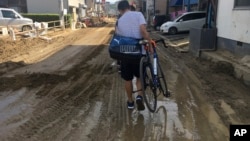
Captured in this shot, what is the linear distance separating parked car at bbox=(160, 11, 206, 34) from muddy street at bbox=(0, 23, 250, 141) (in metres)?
14.2

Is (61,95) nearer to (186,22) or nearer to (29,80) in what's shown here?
(29,80)

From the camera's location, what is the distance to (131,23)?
5344mm

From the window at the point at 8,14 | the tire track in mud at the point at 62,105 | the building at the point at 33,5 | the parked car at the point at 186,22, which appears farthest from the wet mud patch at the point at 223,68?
the building at the point at 33,5

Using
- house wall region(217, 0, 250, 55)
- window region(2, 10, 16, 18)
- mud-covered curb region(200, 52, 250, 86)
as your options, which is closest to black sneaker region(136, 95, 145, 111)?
mud-covered curb region(200, 52, 250, 86)

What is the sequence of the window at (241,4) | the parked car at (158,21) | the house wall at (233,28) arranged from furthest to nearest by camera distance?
the parked car at (158,21)
the window at (241,4)
the house wall at (233,28)

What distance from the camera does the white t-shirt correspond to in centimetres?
534

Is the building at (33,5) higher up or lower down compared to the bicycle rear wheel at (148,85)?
higher up

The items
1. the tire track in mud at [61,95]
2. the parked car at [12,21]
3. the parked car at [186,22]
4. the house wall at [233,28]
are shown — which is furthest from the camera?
the parked car at [186,22]

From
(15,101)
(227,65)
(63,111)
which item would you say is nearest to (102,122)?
(63,111)

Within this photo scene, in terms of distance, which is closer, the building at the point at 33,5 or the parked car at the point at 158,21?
the parked car at the point at 158,21

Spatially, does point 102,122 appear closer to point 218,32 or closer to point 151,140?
point 151,140

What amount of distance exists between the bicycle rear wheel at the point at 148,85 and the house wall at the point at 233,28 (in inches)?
188

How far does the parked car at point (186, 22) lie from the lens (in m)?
23.5

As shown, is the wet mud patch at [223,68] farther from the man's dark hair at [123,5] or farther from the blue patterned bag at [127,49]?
the man's dark hair at [123,5]
